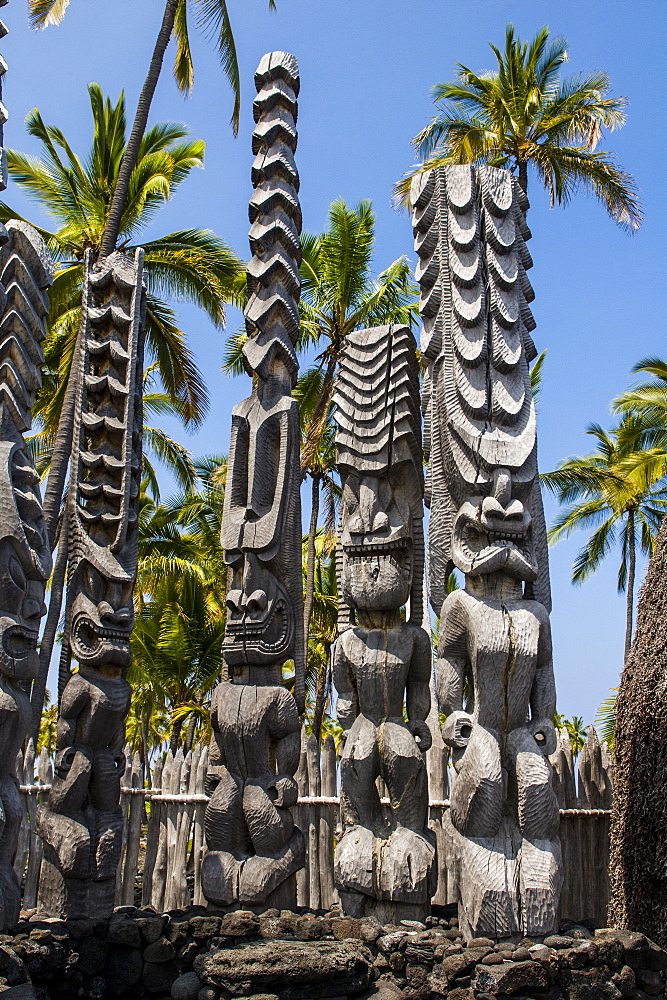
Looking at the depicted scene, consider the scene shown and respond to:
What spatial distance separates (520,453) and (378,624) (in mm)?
1442

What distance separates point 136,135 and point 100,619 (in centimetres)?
979

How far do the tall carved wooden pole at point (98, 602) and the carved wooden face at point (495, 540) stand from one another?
9.70 ft

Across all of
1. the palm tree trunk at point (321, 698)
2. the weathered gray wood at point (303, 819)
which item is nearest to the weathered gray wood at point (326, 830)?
the weathered gray wood at point (303, 819)

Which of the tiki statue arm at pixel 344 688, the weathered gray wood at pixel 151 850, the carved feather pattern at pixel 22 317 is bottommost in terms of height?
the weathered gray wood at pixel 151 850

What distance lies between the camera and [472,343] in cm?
555

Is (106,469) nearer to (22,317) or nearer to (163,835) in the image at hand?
(22,317)

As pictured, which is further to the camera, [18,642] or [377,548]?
[377,548]

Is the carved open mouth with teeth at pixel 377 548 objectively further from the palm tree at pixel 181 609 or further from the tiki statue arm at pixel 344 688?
the palm tree at pixel 181 609

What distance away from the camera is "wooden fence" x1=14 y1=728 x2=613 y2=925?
778 cm

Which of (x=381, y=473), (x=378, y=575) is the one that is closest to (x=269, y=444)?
(x=381, y=473)

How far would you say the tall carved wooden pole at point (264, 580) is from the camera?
18.5ft

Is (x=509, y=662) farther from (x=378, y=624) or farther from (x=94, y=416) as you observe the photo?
(x=94, y=416)

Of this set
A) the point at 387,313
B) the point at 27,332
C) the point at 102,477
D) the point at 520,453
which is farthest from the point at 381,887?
the point at 387,313

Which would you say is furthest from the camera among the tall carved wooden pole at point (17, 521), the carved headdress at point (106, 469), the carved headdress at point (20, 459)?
the carved headdress at point (106, 469)
